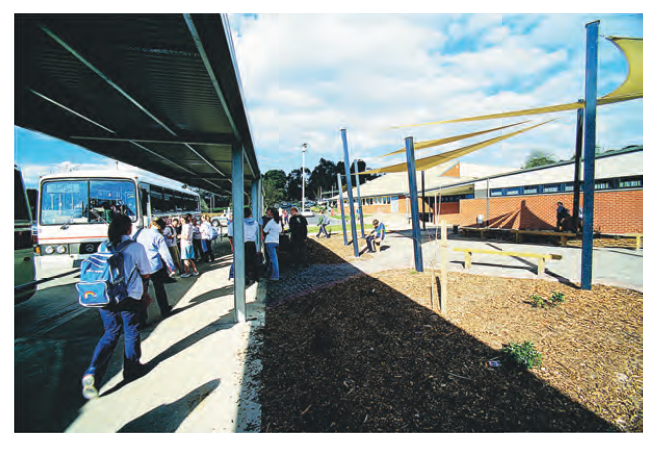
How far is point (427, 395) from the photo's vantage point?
102 inches

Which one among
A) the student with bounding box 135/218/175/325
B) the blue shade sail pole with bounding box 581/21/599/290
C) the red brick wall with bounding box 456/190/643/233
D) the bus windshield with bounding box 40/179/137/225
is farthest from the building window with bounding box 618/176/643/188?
the bus windshield with bounding box 40/179/137/225

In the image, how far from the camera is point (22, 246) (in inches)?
184

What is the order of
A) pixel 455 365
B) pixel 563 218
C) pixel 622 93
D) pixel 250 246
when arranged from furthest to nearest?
1. pixel 563 218
2. pixel 250 246
3. pixel 622 93
4. pixel 455 365

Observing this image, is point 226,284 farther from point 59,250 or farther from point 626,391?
point 626,391

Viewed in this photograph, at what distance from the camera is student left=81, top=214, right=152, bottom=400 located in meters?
2.88

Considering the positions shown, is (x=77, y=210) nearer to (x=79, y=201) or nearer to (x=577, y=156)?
(x=79, y=201)

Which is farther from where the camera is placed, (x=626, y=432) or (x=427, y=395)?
(x=427, y=395)

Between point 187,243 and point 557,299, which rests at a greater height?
point 187,243

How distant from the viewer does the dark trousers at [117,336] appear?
287 centimetres

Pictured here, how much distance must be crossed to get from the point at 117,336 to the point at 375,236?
8841 millimetres

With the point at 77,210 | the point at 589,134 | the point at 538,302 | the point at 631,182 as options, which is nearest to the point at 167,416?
the point at 538,302

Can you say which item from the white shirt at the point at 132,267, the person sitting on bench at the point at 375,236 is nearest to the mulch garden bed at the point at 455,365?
the white shirt at the point at 132,267

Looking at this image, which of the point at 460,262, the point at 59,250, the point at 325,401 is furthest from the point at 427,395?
the point at 59,250

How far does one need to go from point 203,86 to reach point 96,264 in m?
2.41
